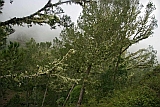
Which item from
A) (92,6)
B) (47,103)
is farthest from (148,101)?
(47,103)

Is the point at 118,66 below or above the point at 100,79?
above

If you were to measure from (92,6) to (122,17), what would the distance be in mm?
2826

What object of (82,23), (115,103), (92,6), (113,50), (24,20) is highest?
(92,6)

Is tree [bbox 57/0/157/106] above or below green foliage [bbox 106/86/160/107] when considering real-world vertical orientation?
above

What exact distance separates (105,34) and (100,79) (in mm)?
4570

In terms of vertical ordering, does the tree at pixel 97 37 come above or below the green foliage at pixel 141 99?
above

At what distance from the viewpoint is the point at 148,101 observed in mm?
12617

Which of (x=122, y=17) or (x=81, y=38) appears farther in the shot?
(x=122, y=17)

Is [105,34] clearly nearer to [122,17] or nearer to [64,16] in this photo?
[122,17]

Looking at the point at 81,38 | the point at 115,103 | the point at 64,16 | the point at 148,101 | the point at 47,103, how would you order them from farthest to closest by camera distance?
the point at 47,103 → the point at 81,38 → the point at 115,103 → the point at 148,101 → the point at 64,16

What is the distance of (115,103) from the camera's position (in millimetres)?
14188

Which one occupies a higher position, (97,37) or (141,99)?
(97,37)

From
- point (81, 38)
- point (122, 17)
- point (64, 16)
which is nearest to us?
point (64, 16)

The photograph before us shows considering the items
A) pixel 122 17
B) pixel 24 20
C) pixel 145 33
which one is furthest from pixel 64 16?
pixel 145 33
